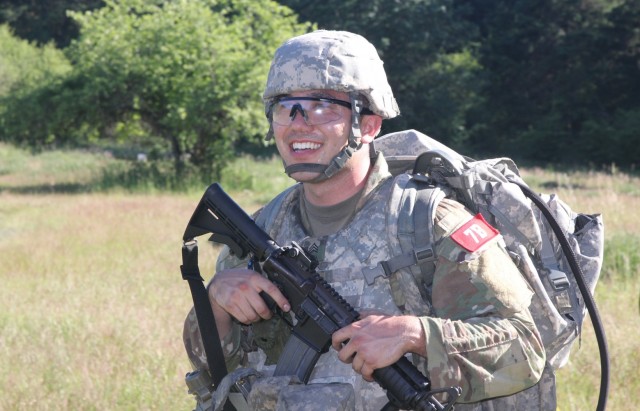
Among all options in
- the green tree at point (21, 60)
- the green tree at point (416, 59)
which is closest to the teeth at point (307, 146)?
the green tree at point (21, 60)

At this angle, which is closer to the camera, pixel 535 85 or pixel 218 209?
pixel 218 209

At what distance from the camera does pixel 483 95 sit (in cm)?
4600

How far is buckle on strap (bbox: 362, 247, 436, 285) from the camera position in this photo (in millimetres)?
2500

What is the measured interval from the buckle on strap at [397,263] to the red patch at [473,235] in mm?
85

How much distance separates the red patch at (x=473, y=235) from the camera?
2.45 metres

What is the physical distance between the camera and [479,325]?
2.40 m

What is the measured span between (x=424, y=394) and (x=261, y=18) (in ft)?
79.1

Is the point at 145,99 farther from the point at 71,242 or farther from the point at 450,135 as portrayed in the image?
the point at 450,135

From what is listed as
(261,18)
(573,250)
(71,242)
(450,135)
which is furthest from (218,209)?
(450,135)

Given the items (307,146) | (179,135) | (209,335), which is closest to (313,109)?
(307,146)

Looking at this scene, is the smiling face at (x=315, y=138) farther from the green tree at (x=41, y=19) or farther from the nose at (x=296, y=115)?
the green tree at (x=41, y=19)

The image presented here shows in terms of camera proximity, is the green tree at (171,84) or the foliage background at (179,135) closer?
the foliage background at (179,135)

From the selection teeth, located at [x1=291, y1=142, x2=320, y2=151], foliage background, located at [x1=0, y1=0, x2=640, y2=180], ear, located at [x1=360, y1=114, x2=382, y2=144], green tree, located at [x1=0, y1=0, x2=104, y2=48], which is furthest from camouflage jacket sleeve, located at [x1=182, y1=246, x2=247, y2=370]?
green tree, located at [x1=0, y1=0, x2=104, y2=48]

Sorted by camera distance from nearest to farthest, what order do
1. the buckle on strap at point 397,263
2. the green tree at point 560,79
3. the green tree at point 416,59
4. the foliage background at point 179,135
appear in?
1. the buckle on strap at point 397,263
2. the foliage background at point 179,135
3. the green tree at point 560,79
4. the green tree at point 416,59
